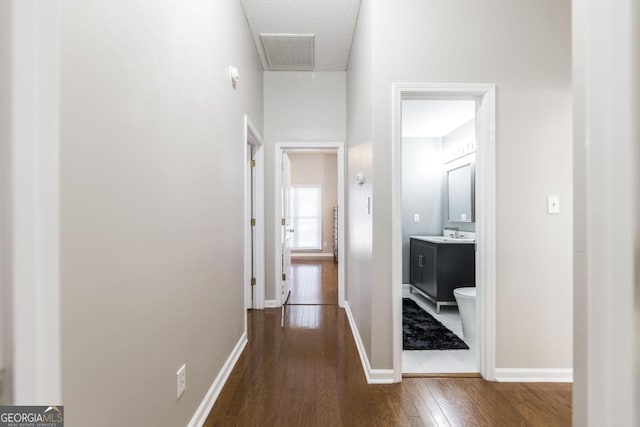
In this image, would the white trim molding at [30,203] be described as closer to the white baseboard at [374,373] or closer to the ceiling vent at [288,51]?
the white baseboard at [374,373]

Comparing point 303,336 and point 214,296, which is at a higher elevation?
point 214,296

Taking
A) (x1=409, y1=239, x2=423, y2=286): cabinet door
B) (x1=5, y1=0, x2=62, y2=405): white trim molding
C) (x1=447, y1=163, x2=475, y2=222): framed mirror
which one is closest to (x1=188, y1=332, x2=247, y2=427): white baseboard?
(x1=5, y1=0, x2=62, y2=405): white trim molding

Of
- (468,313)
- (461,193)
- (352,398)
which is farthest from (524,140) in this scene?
(461,193)

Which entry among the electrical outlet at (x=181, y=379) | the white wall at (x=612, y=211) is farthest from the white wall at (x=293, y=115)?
the white wall at (x=612, y=211)

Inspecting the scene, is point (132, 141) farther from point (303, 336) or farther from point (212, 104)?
point (303, 336)

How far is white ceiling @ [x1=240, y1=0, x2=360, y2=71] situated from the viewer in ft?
8.55

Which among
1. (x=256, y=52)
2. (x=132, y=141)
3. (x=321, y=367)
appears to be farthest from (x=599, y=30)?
(x=256, y=52)

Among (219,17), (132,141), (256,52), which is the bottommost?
→ (132,141)

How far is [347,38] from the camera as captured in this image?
308 centimetres

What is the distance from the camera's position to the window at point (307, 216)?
8.20 m

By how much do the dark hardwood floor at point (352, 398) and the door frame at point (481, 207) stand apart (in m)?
0.21

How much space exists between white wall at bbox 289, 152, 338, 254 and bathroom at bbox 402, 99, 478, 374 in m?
3.31

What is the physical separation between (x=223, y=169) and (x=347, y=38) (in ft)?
6.43

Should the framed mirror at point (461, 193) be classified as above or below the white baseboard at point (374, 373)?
above
